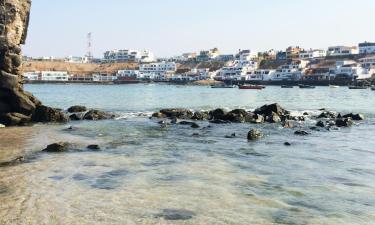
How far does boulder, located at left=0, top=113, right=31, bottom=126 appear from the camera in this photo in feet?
123

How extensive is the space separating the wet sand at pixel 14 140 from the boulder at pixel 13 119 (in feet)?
7.47

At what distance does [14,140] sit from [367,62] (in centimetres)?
17816

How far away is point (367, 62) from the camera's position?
601 ft

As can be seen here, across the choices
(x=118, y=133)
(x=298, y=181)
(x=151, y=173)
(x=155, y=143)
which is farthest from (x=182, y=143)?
(x=298, y=181)

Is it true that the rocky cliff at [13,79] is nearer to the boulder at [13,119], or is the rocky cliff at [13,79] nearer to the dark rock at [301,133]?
the boulder at [13,119]

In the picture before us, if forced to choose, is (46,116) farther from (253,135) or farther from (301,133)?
(301,133)

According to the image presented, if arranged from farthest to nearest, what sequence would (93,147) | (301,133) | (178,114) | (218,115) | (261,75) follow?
(261,75)
(178,114)
(218,115)
(301,133)
(93,147)

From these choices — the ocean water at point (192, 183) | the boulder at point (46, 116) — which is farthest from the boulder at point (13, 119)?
the ocean water at point (192, 183)

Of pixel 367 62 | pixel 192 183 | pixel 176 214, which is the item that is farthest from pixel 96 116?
pixel 367 62

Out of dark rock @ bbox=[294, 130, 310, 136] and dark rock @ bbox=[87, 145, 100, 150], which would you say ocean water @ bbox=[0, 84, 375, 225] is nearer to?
dark rock @ bbox=[87, 145, 100, 150]

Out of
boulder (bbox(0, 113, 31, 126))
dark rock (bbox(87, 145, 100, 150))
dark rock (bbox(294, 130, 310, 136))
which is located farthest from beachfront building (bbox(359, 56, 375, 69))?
dark rock (bbox(87, 145, 100, 150))

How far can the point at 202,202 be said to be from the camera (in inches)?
594

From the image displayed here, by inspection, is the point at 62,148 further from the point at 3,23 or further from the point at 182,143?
the point at 3,23

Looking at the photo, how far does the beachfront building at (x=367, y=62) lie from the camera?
180050 mm
